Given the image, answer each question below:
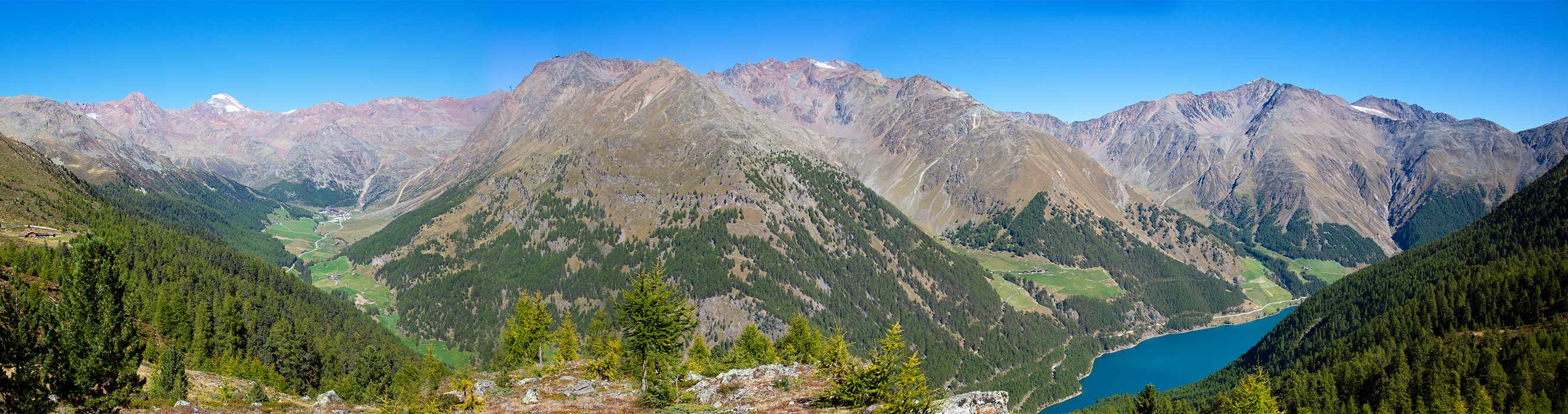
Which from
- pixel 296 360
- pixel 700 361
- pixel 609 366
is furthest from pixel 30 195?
pixel 609 366

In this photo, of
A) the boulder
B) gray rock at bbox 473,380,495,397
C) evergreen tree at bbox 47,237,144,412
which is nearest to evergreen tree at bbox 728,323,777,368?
gray rock at bbox 473,380,495,397

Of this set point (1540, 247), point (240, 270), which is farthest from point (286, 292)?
point (1540, 247)

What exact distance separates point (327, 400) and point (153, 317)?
6039 cm

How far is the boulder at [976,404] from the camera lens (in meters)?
38.6

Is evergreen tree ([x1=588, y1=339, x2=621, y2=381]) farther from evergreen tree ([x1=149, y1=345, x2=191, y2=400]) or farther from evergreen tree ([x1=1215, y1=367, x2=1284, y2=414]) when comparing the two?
evergreen tree ([x1=1215, y1=367, x2=1284, y2=414])

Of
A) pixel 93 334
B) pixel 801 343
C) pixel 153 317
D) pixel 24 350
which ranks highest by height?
pixel 153 317

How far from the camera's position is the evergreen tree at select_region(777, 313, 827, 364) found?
82688 millimetres

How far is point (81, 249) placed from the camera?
80.6ft

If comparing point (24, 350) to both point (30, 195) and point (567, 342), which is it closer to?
point (567, 342)

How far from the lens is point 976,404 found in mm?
39438

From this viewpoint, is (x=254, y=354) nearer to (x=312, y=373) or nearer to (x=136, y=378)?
(x=312, y=373)

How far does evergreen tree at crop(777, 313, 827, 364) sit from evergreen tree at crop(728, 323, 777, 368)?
6.76ft

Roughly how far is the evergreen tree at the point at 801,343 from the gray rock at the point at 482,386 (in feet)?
116

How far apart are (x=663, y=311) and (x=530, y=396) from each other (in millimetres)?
11959
